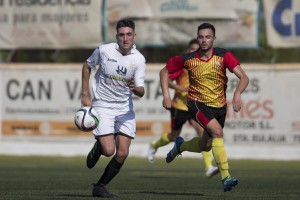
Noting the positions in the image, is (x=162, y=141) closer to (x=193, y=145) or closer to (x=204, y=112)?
(x=193, y=145)

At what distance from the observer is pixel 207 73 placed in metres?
11.9

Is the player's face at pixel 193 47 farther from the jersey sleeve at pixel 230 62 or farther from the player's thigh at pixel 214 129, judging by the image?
the player's thigh at pixel 214 129

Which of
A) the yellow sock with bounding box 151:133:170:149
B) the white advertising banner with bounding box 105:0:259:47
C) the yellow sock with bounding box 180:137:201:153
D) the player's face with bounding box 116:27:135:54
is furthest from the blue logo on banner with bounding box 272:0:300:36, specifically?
the player's face with bounding box 116:27:135:54

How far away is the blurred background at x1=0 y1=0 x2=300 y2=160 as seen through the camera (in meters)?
21.0

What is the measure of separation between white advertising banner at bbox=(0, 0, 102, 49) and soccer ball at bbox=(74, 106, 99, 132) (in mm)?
10803

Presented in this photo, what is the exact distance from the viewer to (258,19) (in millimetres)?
21422

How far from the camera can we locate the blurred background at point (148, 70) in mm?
21016

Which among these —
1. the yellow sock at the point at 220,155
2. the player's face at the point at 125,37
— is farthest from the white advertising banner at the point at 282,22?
the player's face at the point at 125,37

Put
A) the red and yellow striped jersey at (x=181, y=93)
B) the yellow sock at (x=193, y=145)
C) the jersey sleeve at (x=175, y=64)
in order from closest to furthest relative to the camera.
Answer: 1. the jersey sleeve at (x=175, y=64)
2. the yellow sock at (x=193, y=145)
3. the red and yellow striped jersey at (x=181, y=93)

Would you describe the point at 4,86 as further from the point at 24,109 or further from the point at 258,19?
Answer: the point at 258,19

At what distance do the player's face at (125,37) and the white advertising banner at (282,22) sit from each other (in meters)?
10.2

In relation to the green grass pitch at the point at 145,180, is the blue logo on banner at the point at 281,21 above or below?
above

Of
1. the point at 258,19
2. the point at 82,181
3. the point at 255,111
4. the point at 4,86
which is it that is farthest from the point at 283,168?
the point at 4,86

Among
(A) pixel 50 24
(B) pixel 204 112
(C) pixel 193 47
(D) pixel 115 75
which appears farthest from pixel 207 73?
(A) pixel 50 24
